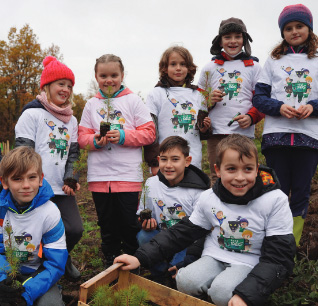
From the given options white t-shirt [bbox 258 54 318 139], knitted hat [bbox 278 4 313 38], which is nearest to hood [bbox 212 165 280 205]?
white t-shirt [bbox 258 54 318 139]

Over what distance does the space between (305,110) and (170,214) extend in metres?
1.62

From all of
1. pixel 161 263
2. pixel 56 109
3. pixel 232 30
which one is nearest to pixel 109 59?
pixel 56 109

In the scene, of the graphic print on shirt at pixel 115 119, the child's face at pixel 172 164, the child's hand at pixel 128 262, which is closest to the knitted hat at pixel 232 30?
the graphic print on shirt at pixel 115 119

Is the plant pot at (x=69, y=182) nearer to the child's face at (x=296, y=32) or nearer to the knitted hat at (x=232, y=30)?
the knitted hat at (x=232, y=30)

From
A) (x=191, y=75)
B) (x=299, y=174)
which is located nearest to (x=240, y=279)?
(x=299, y=174)

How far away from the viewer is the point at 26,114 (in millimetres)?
3396

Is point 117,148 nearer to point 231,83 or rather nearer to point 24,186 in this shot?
point 24,186

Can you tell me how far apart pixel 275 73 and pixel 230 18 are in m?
0.90

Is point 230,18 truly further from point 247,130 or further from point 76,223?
point 76,223

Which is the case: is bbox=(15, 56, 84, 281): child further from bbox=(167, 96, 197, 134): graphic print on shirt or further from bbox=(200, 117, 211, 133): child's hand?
bbox=(200, 117, 211, 133): child's hand

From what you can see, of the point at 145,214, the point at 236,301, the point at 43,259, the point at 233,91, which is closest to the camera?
the point at 236,301

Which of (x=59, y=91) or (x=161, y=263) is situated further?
(x=59, y=91)

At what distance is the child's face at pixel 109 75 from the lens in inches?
141

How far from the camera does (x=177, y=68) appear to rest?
3869mm
